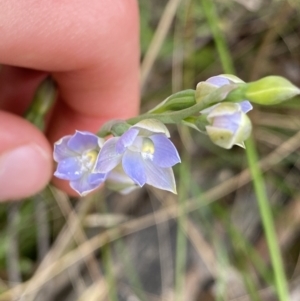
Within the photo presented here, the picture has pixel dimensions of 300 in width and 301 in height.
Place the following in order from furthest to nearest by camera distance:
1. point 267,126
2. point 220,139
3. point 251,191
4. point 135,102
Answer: point 251,191, point 267,126, point 135,102, point 220,139

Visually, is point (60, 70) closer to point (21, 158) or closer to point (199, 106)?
point (21, 158)

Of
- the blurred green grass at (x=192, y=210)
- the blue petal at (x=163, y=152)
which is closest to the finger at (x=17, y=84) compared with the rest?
the blurred green grass at (x=192, y=210)

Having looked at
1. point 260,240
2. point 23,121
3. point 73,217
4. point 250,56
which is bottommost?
point 260,240

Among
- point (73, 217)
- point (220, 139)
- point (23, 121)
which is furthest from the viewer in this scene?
point (73, 217)

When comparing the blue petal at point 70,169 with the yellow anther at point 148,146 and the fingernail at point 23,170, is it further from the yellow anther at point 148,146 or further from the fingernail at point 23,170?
the fingernail at point 23,170

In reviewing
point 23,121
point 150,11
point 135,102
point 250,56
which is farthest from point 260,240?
point 23,121

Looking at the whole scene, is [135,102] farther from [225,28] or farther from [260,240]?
[260,240]

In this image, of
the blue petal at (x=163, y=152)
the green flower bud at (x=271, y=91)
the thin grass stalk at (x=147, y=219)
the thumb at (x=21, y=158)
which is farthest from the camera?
the thin grass stalk at (x=147, y=219)
